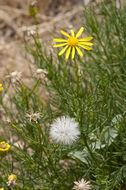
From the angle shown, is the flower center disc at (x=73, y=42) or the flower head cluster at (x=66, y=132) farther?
the flower center disc at (x=73, y=42)

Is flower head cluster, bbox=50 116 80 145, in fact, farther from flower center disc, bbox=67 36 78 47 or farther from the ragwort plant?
flower center disc, bbox=67 36 78 47

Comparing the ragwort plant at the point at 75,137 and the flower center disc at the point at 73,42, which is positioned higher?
the flower center disc at the point at 73,42

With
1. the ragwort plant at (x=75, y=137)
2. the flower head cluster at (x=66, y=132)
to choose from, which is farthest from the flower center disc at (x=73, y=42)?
the flower head cluster at (x=66, y=132)

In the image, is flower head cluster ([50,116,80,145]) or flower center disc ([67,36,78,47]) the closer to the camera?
flower head cluster ([50,116,80,145])

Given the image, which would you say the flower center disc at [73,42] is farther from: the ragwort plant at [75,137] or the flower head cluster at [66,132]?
the flower head cluster at [66,132]

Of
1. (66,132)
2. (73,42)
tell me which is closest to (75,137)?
(66,132)

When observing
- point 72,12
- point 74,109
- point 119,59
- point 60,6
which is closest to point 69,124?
point 74,109

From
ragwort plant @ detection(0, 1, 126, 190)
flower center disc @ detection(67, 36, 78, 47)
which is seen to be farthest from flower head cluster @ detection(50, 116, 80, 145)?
flower center disc @ detection(67, 36, 78, 47)

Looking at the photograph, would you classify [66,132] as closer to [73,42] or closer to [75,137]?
[75,137]

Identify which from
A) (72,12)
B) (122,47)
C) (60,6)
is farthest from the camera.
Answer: (60,6)

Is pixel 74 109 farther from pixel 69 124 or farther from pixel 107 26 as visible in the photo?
pixel 107 26

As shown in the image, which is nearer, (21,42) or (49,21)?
(21,42)
